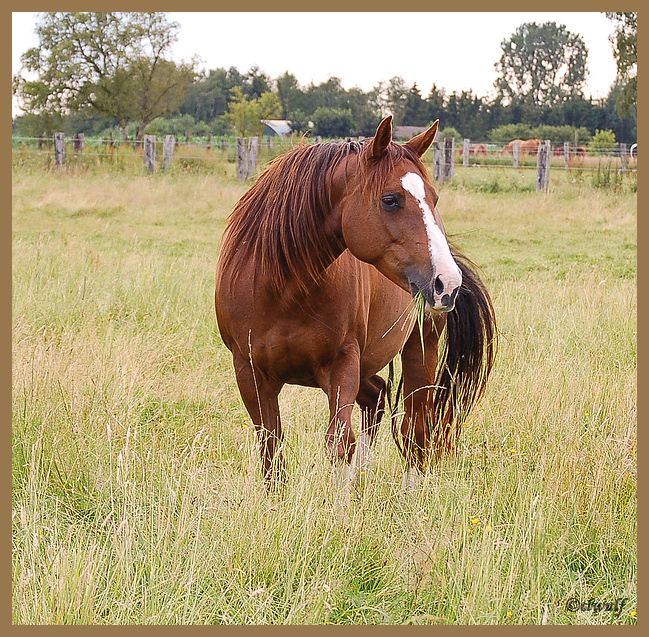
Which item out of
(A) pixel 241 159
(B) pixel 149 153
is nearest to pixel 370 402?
(A) pixel 241 159

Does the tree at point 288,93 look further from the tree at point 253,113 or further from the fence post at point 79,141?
the fence post at point 79,141

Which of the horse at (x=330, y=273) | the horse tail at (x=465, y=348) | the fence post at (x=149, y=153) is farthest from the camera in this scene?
the fence post at (x=149, y=153)

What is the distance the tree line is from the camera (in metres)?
28.8

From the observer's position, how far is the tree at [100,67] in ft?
93.5

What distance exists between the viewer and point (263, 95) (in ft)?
130

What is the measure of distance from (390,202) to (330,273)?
2.01 feet

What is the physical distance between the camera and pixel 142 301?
738 centimetres

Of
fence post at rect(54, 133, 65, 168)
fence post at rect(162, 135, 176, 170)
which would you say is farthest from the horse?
fence post at rect(54, 133, 65, 168)

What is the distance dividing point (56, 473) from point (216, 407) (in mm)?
1494

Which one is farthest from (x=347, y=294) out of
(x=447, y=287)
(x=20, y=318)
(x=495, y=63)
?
(x=495, y=63)

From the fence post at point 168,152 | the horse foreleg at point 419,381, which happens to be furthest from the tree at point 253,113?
the horse foreleg at point 419,381

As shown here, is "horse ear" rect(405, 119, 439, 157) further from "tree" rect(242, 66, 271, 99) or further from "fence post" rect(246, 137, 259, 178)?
"tree" rect(242, 66, 271, 99)

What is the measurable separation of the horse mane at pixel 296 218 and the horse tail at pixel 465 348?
4.55 feet

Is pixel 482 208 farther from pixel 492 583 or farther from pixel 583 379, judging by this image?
pixel 492 583
